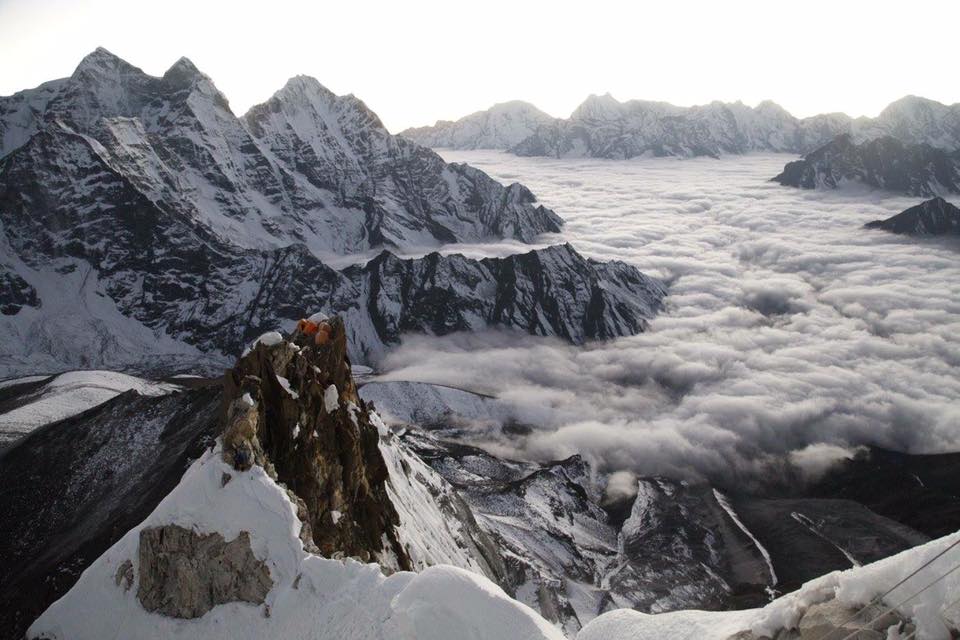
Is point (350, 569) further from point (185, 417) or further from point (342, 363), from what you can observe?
point (185, 417)

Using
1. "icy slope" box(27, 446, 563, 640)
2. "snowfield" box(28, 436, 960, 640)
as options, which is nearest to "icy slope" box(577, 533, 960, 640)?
"snowfield" box(28, 436, 960, 640)

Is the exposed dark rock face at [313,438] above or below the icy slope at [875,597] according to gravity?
below

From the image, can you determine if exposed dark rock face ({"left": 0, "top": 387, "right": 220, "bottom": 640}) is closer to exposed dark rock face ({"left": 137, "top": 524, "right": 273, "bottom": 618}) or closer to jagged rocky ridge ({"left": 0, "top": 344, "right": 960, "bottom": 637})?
jagged rocky ridge ({"left": 0, "top": 344, "right": 960, "bottom": 637})

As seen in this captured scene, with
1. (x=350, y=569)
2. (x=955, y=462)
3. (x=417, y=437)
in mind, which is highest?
(x=350, y=569)

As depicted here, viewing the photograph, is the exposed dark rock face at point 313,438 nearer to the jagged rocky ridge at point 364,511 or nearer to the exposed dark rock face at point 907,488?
the jagged rocky ridge at point 364,511

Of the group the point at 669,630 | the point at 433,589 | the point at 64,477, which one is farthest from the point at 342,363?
the point at 64,477

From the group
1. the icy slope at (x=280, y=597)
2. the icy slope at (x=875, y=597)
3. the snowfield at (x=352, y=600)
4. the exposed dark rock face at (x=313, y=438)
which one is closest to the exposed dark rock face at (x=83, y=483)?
the exposed dark rock face at (x=313, y=438)
